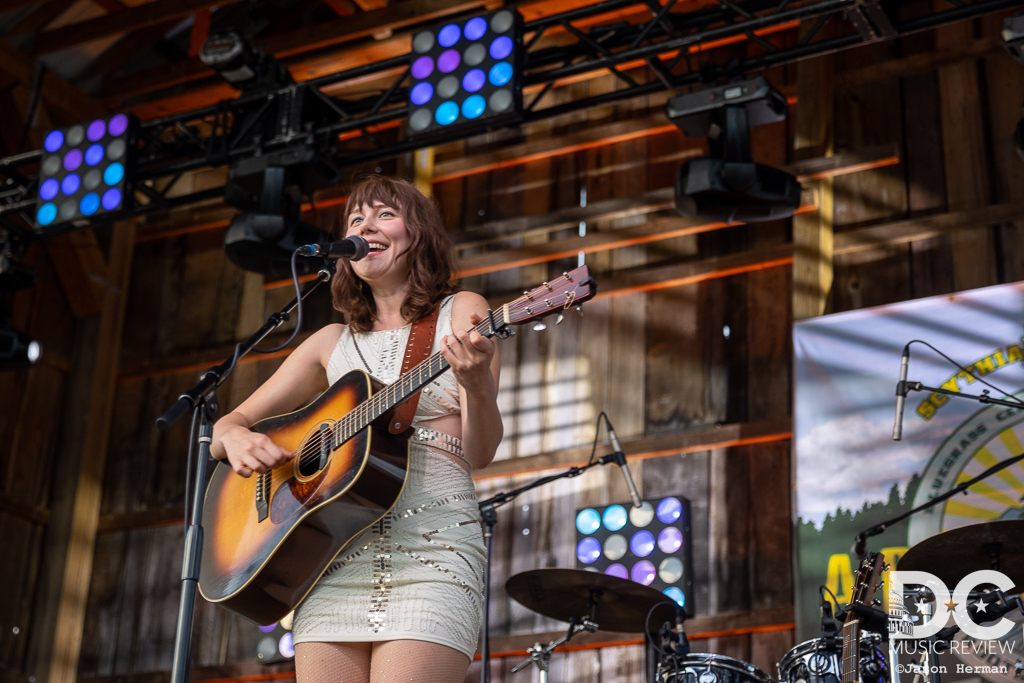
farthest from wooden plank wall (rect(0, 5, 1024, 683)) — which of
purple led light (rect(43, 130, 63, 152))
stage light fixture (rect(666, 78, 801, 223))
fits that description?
purple led light (rect(43, 130, 63, 152))

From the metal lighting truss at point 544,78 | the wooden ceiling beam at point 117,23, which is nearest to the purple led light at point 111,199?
the metal lighting truss at point 544,78

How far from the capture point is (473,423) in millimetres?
2225

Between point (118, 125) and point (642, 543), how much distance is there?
3.44 metres

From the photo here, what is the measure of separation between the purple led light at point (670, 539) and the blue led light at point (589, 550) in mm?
278

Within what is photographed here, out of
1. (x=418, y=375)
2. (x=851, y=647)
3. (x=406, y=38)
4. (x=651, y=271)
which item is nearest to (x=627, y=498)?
(x=651, y=271)

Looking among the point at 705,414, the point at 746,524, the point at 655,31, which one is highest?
the point at 655,31

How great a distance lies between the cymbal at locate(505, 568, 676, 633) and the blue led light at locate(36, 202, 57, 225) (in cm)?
324

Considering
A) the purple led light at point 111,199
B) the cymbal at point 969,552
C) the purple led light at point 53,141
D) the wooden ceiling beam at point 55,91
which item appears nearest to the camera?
the cymbal at point 969,552

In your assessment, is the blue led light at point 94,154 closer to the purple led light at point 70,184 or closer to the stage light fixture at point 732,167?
the purple led light at point 70,184

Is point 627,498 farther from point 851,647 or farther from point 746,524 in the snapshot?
point 851,647

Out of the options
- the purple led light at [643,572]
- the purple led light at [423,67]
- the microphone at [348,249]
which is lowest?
the purple led light at [643,572]

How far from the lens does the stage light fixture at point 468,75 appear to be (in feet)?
16.8

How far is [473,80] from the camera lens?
17.1 feet

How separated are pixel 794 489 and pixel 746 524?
0.35 metres
